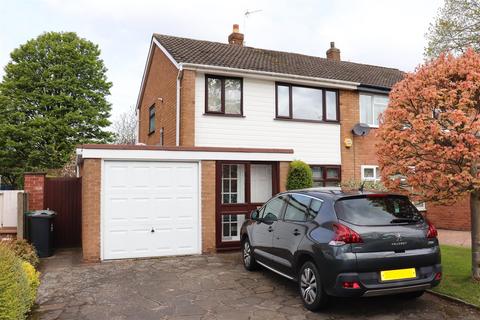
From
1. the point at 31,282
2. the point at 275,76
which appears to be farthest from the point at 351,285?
the point at 275,76

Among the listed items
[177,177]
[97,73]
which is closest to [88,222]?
[177,177]

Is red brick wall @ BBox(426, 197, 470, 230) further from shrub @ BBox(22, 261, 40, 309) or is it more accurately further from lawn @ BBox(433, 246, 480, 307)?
shrub @ BBox(22, 261, 40, 309)

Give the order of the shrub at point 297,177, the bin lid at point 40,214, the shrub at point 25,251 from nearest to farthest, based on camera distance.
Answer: the shrub at point 25,251, the bin lid at point 40,214, the shrub at point 297,177

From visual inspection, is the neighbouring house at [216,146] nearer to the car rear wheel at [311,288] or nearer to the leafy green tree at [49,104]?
the car rear wheel at [311,288]

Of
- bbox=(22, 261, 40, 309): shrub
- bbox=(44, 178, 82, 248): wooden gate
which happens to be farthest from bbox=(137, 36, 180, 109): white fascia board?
bbox=(22, 261, 40, 309): shrub

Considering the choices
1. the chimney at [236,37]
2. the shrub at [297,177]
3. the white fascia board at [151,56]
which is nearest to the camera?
the shrub at [297,177]

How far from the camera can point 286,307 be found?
5.38m

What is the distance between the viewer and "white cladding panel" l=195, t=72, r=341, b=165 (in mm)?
11383

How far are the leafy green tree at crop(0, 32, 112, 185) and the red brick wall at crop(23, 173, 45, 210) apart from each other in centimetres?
1595

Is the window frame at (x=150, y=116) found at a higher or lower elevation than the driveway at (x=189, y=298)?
higher

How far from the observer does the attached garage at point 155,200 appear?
8445mm

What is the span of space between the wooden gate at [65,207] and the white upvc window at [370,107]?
9.67 meters

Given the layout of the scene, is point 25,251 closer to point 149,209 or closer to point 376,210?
point 149,209

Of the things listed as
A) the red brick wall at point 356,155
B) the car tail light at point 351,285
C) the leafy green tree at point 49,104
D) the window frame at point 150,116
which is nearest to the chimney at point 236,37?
the window frame at point 150,116
